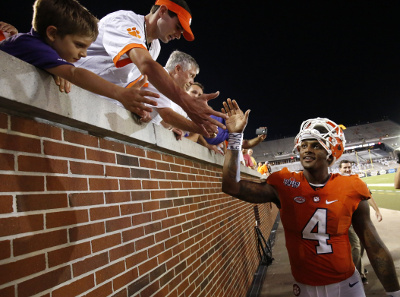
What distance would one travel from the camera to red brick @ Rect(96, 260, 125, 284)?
5.17 feet

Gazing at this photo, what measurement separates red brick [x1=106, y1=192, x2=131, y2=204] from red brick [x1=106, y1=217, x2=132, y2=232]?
13 cm

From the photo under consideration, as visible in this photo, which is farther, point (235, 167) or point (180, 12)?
point (235, 167)

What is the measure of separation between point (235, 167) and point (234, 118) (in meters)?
0.53

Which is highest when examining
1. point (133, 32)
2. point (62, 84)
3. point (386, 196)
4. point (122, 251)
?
point (133, 32)

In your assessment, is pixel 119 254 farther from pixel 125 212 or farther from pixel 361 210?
pixel 361 210

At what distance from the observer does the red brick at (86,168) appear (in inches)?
61.4

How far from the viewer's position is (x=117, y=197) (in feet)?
6.17

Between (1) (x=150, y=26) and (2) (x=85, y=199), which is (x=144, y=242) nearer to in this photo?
(2) (x=85, y=199)

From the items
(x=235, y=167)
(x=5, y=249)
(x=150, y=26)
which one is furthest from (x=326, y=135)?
(x=5, y=249)

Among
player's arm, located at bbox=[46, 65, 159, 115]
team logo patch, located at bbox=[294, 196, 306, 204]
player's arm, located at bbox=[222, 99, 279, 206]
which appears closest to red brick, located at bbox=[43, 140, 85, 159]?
player's arm, located at bbox=[46, 65, 159, 115]

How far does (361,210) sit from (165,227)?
206 centimetres

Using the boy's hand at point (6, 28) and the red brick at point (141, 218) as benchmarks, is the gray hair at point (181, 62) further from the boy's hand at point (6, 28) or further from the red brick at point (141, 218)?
the red brick at point (141, 218)

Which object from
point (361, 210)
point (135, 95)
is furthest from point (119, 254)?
point (361, 210)

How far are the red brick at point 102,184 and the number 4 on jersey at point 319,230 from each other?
1.98 m
